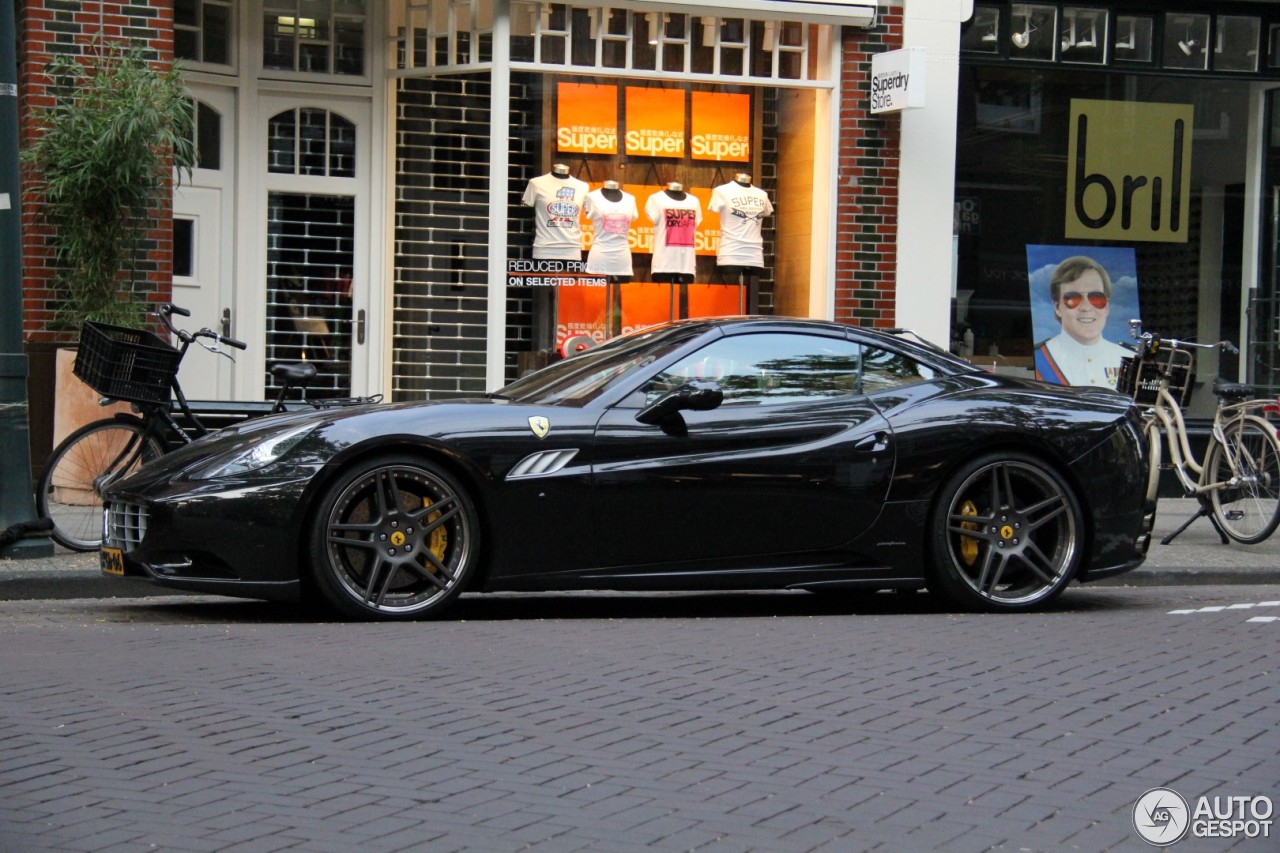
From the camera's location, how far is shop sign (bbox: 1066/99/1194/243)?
1405 cm

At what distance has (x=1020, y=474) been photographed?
7.60 m

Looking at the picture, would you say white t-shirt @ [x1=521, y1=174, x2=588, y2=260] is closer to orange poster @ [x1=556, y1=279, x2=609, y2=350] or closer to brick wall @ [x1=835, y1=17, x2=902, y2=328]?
orange poster @ [x1=556, y1=279, x2=609, y2=350]

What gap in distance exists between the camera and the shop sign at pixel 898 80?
12.8 m

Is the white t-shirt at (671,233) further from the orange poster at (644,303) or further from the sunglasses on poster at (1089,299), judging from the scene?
the sunglasses on poster at (1089,299)

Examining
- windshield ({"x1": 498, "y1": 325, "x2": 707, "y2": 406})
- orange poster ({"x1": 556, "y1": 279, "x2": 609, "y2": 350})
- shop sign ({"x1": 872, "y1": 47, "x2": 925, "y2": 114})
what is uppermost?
shop sign ({"x1": 872, "y1": 47, "x2": 925, "y2": 114})

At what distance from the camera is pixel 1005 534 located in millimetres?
7605

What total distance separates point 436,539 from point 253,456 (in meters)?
0.82

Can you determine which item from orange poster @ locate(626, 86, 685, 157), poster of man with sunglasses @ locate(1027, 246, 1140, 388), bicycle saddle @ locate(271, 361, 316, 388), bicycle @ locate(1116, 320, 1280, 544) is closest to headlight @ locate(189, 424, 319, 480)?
bicycle saddle @ locate(271, 361, 316, 388)

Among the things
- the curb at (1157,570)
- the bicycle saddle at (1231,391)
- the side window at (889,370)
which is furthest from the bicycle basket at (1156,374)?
the side window at (889,370)

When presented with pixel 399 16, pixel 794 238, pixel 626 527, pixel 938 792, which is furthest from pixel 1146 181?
pixel 938 792

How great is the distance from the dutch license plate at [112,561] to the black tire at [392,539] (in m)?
0.87

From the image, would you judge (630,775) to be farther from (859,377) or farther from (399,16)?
(399,16)

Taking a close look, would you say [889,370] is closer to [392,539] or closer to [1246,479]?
[392,539]

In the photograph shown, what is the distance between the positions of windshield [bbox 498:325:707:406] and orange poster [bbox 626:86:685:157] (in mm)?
5590
